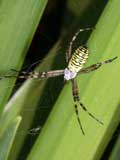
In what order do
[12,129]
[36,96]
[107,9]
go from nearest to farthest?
1. [12,129]
2. [107,9]
3. [36,96]

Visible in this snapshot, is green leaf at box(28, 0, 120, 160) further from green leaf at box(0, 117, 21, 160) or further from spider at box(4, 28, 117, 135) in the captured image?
green leaf at box(0, 117, 21, 160)

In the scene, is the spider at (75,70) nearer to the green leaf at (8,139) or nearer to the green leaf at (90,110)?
the green leaf at (90,110)

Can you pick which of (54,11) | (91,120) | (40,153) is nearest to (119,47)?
(91,120)

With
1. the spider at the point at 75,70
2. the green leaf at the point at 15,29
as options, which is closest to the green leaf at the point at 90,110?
the spider at the point at 75,70

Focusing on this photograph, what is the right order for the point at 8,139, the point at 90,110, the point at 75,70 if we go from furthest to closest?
the point at 75,70 < the point at 90,110 < the point at 8,139

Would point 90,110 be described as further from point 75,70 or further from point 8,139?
point 75,70

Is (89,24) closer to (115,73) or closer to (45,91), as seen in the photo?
(45,91)

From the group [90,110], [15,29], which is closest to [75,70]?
[90,110]

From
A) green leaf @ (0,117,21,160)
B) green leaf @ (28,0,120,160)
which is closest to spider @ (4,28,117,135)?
green leaf @ (28,0,120,160)
